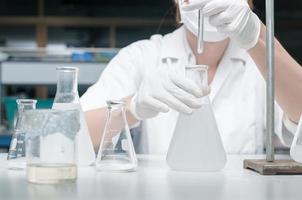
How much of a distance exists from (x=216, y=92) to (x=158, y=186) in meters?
0.88

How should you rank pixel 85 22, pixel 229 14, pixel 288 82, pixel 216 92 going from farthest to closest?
pixel 85 22 → pixel 216 92 → pixel 288 82 → pixel 229 14

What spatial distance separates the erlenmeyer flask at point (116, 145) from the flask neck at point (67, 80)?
0.27 feet

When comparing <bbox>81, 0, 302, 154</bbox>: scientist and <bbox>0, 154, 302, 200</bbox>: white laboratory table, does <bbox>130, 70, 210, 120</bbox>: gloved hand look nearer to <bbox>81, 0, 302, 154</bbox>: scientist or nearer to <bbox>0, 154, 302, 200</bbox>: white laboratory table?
<bbox>0, 154, 302, 200</bbox>: white laboratory table

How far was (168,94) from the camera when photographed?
86cm

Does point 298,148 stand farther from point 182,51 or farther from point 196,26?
point 182,51

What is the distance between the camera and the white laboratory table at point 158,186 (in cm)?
56

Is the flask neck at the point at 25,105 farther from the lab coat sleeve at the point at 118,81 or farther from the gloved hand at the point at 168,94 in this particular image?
the lab coat sleeve at the point at 118,81

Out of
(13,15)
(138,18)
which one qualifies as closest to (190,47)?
(138,18)

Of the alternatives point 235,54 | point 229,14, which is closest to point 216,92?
point 235,54

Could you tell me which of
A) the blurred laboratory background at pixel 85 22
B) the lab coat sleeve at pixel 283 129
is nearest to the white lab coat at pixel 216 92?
the lab coat sleeve at pixel 283 129

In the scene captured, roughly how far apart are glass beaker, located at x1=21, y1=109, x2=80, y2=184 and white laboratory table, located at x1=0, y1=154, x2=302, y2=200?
0.02 m

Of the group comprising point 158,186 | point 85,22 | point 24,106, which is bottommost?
point 158,186

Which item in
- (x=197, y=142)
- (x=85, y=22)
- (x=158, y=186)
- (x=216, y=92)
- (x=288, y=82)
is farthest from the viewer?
(x=85, y=22)

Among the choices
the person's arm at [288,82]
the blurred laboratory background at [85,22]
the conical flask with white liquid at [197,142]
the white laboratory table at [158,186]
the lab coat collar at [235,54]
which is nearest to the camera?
the white laboratory table at [158,186]
